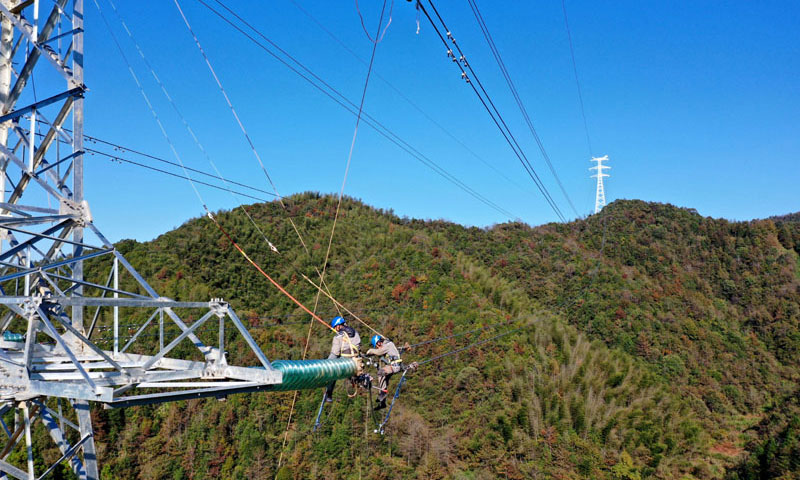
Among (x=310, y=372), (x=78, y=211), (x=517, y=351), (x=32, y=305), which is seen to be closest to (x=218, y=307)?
(x=310, y=372)

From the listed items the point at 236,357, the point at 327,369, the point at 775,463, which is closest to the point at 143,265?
the point at 236,357

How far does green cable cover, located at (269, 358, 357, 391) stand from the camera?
8086 millimetres

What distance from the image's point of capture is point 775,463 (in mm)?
26516

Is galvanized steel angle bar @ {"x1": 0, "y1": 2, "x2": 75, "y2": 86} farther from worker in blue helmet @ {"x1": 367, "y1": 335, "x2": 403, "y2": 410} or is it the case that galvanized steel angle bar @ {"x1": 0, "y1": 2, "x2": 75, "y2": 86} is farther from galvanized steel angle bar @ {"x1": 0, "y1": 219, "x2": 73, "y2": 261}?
worker in blue helmet @ {"x1": 367, "y1": 335, "x2": 403, "y2": 410}

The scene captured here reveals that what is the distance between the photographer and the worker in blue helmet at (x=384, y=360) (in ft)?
36.3

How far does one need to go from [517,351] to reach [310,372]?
87.9ft

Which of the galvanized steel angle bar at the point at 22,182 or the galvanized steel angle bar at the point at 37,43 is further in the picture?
the galvanized steel angle bar at the point at 37,43

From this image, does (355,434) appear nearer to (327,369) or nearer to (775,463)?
(775,463)

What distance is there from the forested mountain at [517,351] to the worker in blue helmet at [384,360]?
19.7 metres

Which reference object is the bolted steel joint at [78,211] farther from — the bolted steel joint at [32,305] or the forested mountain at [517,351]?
the forested mountain at [517,351]

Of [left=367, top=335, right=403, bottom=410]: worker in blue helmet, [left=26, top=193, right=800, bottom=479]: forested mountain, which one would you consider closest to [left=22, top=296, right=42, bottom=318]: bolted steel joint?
[left=367, top=335, right=403, bottom=410]: worker in blue helmet

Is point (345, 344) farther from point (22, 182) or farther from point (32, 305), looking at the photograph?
point (22, 182)

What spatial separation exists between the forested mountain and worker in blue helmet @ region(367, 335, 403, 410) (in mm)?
19743

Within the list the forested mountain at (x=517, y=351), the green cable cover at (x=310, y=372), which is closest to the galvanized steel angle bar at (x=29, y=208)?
the green cable cover at (x=310, y=372)
